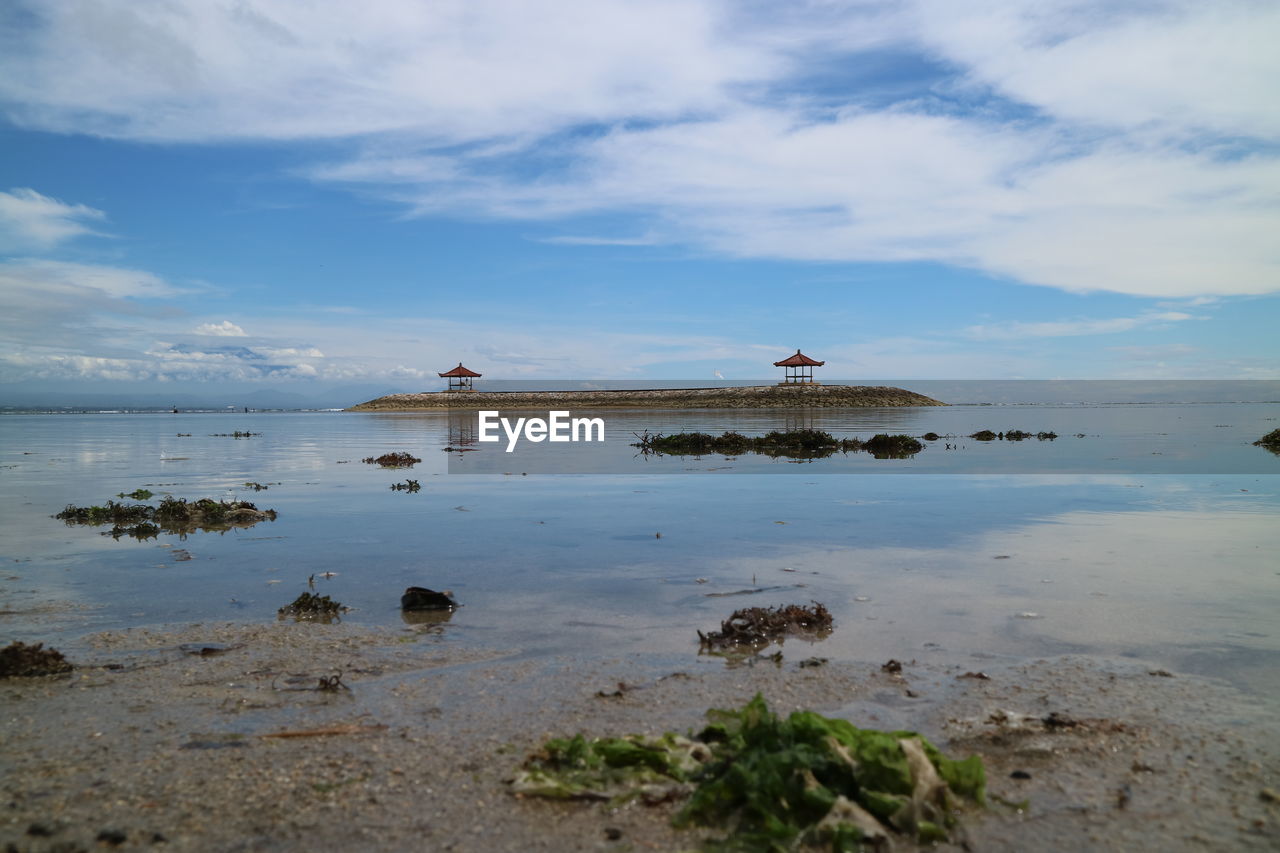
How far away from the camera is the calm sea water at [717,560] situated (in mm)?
6336

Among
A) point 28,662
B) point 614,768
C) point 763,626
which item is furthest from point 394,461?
point 614,768

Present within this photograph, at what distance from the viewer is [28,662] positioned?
213 inches

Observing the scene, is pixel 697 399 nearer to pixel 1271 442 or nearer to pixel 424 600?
pixel 1271 442

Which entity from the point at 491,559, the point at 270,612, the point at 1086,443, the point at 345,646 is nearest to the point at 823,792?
the point at 345,646

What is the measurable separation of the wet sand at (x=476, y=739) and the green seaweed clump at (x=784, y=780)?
0.15m

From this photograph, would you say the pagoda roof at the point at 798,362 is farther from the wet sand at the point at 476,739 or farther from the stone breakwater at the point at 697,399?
the wet sand at the point at 476,739

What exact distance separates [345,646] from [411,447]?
76.6 ft

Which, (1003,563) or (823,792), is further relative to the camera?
(1003,563)

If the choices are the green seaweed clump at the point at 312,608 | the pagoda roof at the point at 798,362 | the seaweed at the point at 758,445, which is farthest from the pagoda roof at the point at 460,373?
the green seaweed clump at the point at 312,608

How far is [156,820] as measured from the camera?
3.48 metres

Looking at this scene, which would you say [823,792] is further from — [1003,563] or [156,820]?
[1003,563]

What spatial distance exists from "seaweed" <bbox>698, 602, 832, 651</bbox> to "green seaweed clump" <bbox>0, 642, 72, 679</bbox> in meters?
4.67

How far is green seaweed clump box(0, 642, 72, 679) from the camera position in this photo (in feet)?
17.6

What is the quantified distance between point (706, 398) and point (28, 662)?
76.3m
